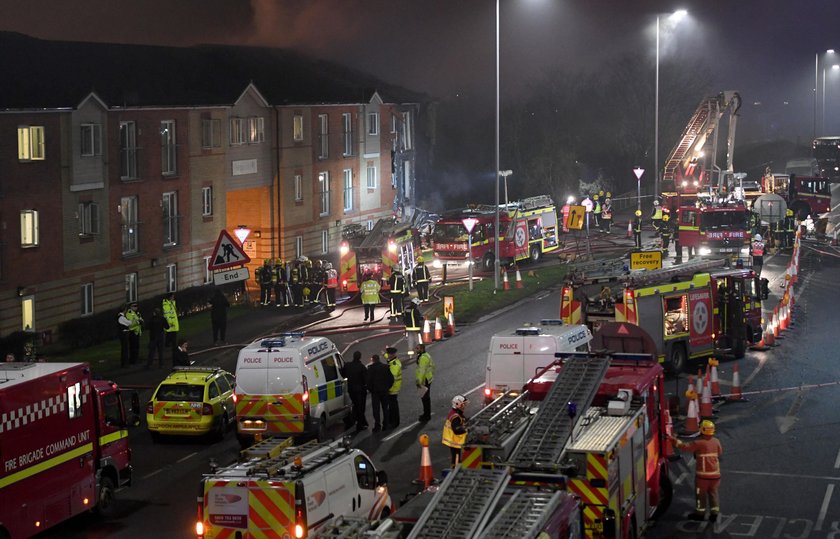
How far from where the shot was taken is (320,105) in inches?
2039

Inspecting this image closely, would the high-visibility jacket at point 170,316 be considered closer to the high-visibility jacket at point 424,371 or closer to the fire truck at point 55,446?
the high-visibility jacket at point 424,371

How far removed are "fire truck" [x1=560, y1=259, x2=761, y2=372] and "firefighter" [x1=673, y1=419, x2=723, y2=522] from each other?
8.36 m

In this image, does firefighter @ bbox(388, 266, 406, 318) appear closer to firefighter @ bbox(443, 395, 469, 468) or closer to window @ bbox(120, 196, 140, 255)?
window @ bbox(120, 196, 140, 255)

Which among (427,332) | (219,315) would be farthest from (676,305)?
(219,315)

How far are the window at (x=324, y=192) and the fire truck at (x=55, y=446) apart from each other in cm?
3282

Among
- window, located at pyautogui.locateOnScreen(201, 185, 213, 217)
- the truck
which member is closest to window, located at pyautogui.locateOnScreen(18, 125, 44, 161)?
window, located at pyautogui.locateOnScreen(201, 185, 213, 217)

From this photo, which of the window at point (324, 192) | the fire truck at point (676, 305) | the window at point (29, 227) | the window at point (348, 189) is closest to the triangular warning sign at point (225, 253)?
the fire truck at point (676, 305)

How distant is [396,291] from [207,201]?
1114 cm

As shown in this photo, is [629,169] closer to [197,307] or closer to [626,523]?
[197,307]

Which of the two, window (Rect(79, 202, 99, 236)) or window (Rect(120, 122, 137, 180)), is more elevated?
window (Rect(120, 122, 137, 180))

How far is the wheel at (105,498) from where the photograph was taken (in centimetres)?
→ 1914

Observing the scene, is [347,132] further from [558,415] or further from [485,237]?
[558,415]

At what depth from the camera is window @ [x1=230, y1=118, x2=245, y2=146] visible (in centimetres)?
4638

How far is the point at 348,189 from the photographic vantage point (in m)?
55.4
